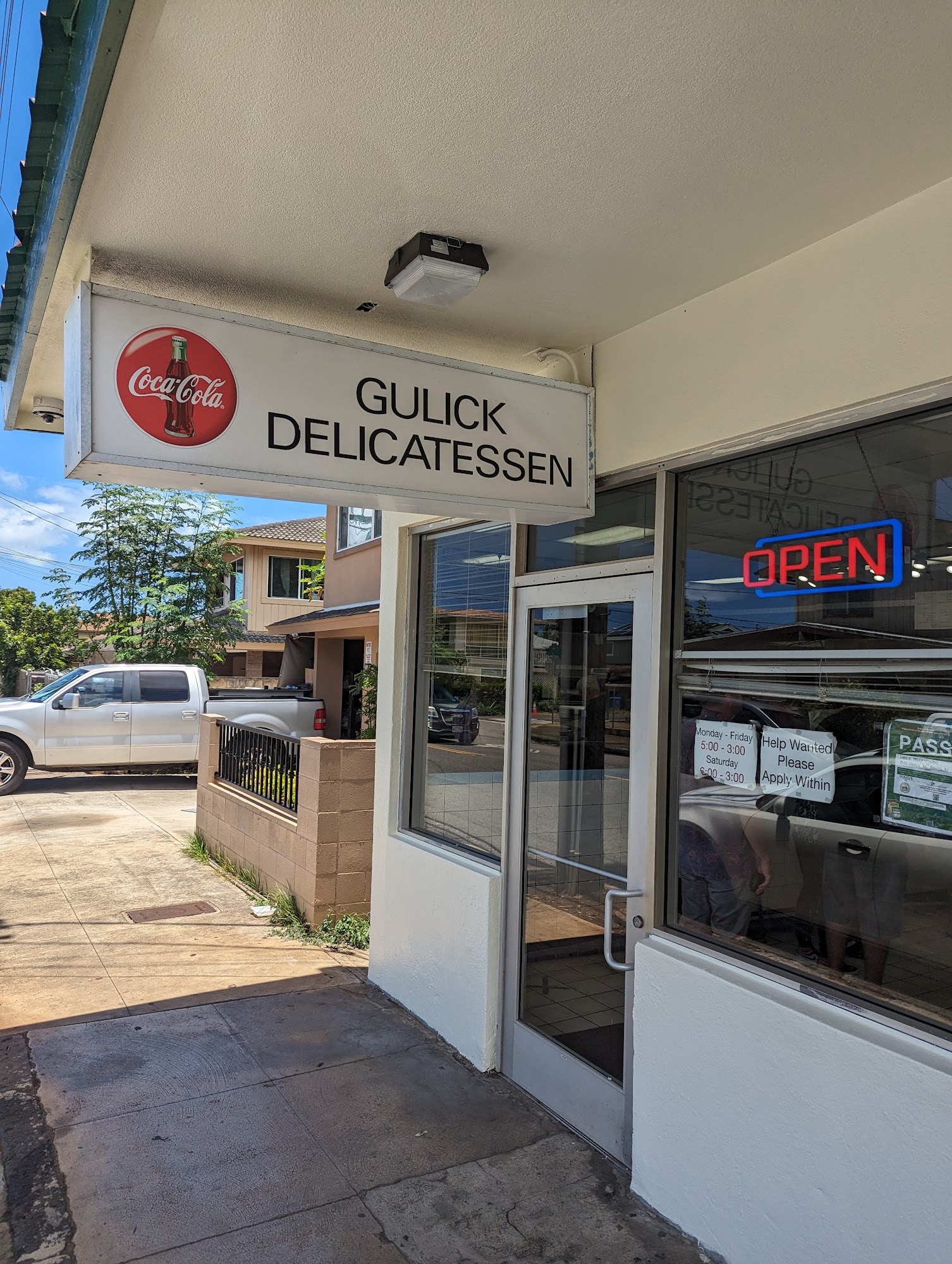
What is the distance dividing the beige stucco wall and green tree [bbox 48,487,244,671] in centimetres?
1553

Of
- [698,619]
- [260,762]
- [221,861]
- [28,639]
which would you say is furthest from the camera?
[28,639]

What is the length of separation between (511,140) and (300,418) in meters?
1.18

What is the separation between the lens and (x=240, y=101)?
8.49 feet

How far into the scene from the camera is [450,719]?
5371mm

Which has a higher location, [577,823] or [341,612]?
[341,612]

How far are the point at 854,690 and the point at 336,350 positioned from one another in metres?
2.15

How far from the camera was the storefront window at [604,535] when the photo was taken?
3980 mm

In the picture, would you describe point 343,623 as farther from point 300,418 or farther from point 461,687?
point 300,418

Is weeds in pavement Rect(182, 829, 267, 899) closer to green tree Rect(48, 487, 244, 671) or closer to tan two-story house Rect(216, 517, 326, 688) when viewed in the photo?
green tree Rect(48, 487, 244, 671)

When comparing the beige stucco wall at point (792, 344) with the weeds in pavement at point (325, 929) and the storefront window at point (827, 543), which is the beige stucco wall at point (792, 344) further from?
the weeds in pavement at point (325, 929)

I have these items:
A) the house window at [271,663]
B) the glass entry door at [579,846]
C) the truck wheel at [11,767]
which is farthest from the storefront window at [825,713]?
the house window at [271,663]

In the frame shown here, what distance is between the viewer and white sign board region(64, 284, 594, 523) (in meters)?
3.11

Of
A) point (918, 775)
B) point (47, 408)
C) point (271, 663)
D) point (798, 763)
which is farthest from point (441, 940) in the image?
point (271, 663)

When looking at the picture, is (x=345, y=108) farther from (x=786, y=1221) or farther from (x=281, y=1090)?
(x=281, y=1090)
